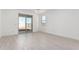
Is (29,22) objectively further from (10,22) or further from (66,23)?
(66,23)

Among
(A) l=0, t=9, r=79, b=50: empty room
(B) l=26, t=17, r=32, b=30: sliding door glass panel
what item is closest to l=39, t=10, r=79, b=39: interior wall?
(A) l=0, t=9, r=79, b=50: empty room

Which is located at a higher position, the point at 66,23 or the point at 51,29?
the point at 66,23

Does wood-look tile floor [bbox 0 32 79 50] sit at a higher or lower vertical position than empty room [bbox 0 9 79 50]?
lower

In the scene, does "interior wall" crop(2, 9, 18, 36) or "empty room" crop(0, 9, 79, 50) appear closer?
"empty room" crop(0, 9, 79, 50)

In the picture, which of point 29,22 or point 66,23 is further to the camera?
point 29,22

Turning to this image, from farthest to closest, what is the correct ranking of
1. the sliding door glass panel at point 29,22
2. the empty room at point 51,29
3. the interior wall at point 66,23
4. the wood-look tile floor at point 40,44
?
the sliding door glass panel at point 29,22, the interior wall at point 66,23, the empty room at point 51,29, the wood-look tile floor at point 40,44

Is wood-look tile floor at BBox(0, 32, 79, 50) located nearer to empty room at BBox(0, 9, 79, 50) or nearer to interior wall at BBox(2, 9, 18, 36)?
empty room at BBox(0, 9, 79, 50)

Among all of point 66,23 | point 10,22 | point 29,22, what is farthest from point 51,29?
point 29,22

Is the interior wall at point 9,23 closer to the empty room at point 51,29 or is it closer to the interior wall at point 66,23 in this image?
the empty room at point 51,29

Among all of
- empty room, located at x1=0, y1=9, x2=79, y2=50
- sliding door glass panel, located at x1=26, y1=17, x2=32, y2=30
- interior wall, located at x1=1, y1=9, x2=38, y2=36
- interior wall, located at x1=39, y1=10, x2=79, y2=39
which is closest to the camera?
empty room, located at x1=0, y1=9, x2=79, y2=50

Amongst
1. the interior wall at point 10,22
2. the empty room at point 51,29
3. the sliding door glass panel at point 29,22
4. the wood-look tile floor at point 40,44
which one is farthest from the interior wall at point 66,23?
the sliding door glass panel at point 29,22

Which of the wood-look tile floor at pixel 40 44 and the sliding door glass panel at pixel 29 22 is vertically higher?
the sliding door glass panel at pixel 29 22
